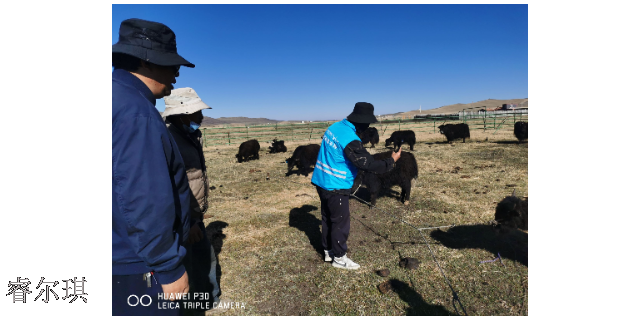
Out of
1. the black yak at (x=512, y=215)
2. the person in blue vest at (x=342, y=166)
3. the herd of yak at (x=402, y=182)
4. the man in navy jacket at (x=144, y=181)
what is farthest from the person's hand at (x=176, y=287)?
the black yak at (x=512, y=215)

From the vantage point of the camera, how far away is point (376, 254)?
13.6ft

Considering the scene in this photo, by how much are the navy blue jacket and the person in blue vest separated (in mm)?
2250

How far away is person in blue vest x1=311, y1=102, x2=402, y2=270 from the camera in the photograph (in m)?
3.36

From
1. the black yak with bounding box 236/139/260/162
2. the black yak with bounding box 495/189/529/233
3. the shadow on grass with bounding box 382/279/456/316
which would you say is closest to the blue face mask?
the shadow on grass with bounding box 382/279/456/316

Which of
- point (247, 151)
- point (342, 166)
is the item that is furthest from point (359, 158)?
point (247, 151)

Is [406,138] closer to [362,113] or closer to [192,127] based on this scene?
[362,113]

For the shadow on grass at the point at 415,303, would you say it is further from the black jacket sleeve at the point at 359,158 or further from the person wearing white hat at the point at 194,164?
the person wearing white hat at the point at 194,164

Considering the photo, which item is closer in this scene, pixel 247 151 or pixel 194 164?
pixel 194 164

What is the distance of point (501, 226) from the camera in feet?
13.8

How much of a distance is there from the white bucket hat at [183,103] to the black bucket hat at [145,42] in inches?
44.0

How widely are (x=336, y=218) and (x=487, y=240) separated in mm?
2703

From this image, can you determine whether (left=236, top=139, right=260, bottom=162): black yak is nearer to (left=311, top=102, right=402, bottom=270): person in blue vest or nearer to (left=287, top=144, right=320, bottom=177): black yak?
(left=287, top=144, right=320, bottom=177): black yak

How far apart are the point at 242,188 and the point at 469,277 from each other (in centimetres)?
692
